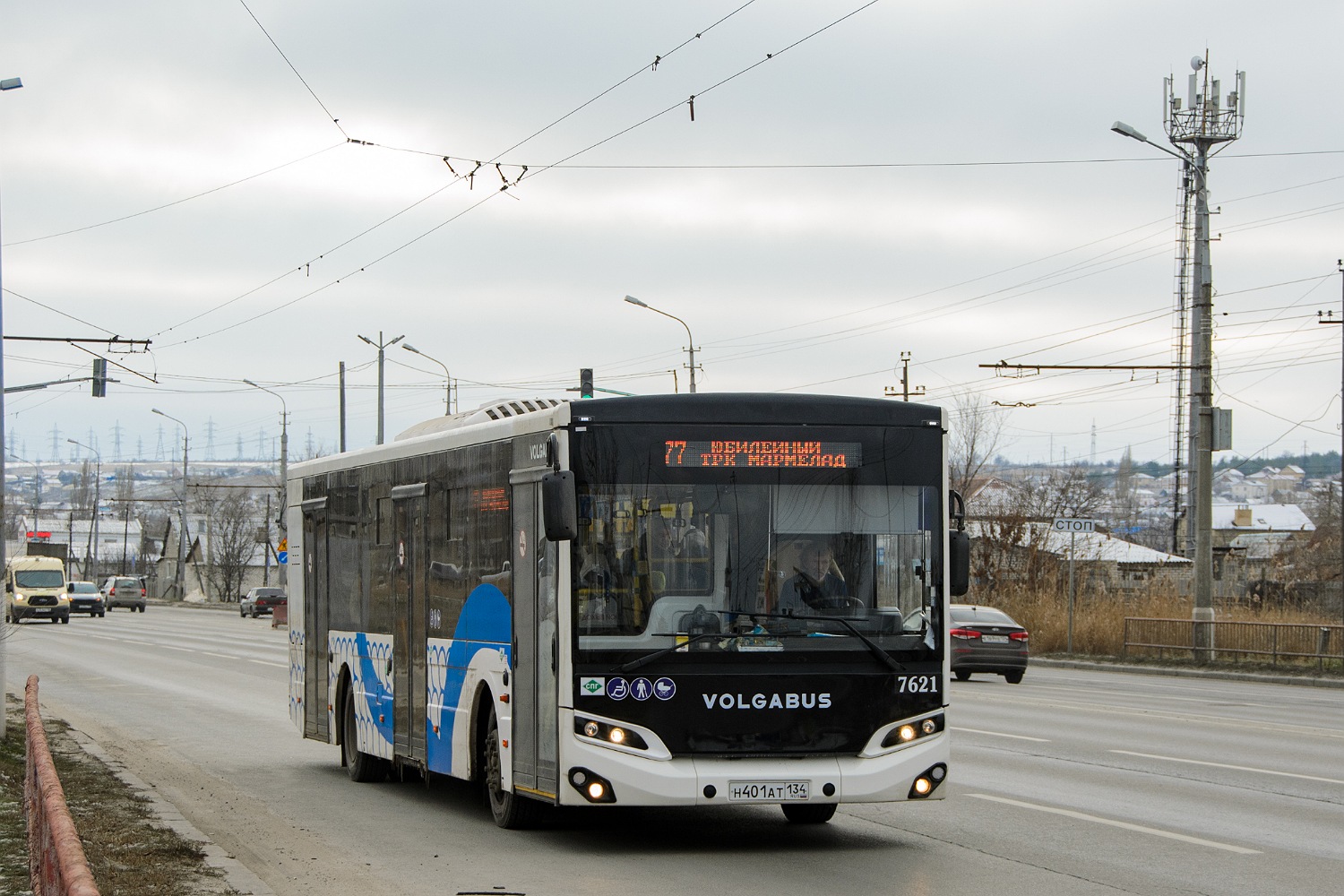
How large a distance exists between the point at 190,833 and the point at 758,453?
445cm

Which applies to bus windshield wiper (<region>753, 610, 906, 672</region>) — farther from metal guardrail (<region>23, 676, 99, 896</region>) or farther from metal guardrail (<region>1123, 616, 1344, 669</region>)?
metal guardrail (<region>1123, 616, 1344, 669</region>)

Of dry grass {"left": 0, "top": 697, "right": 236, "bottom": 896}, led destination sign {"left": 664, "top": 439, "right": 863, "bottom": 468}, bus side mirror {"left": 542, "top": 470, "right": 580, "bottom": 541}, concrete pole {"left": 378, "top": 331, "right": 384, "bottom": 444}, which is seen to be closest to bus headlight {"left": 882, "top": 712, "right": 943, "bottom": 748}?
led destination sign {"left": 664, "top": 439, "right": 863, "bottom": 468}

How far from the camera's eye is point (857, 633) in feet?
33.6

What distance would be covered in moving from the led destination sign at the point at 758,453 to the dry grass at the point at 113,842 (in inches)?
140

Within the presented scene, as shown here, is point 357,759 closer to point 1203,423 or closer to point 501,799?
point 501,799

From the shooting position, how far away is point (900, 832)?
1123 cm

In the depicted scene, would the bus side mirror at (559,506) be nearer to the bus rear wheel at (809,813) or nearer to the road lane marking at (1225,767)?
the bus rear wheel at (809,813)

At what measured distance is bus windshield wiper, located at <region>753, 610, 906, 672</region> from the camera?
10.2 metres

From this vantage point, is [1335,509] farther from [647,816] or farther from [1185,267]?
[647,816]

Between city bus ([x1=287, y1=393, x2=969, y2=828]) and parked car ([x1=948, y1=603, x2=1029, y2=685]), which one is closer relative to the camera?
city bus ([x1=287, y1=393, x2=969, y2=828])

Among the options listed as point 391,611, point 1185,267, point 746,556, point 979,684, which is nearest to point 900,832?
point 746,556

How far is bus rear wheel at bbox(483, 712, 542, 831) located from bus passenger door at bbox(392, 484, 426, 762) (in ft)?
4.79

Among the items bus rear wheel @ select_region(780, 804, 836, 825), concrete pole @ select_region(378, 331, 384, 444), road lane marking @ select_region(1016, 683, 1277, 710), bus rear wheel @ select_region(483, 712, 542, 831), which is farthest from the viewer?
concrete pole @ select_region(378, 331, 384, 444)

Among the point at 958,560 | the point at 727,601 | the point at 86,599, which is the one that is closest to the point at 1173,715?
the point at 958,560
